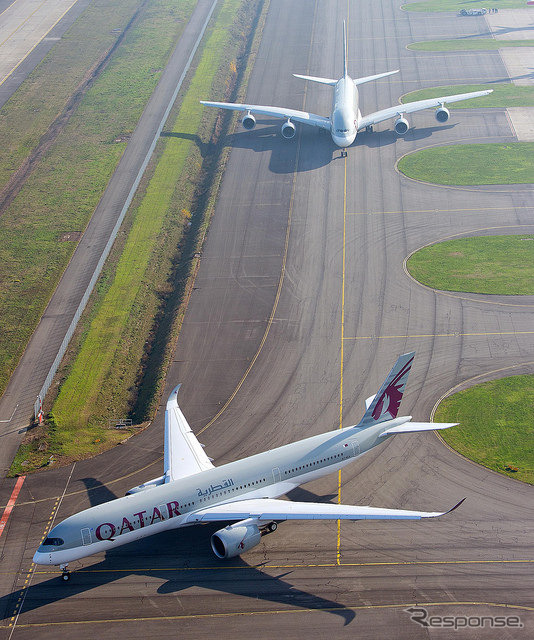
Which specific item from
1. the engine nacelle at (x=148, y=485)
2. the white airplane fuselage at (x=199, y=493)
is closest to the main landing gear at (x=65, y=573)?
the white airplane fuselage at (x=199, y=493)

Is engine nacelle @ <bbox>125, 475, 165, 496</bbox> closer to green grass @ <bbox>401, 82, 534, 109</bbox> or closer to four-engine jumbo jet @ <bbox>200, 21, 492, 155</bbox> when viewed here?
four-engine jumbo jet @ <bbox>200, 21, 492, 155</bbox>

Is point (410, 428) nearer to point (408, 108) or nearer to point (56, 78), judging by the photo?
point (408, 108)

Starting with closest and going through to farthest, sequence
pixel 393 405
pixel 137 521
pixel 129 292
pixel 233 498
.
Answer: pixel 137 521, pixel 233 498, pixel 393 405, pixel 129 292

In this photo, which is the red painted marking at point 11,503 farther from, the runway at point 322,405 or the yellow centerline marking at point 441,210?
the yellow centerline marking at point 441,210

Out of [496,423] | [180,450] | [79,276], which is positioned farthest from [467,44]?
[180,450]

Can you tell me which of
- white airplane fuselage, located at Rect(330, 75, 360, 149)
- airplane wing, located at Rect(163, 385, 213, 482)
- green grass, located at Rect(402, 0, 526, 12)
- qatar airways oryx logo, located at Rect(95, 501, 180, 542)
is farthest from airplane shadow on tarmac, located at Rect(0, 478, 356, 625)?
green grass, located at Rect(402, 0, 526, 12)

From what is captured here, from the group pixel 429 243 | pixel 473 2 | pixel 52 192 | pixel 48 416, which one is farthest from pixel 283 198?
pixel 473 2
